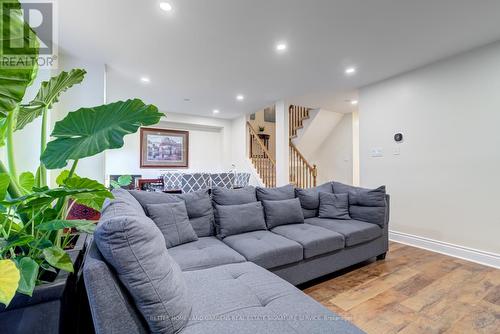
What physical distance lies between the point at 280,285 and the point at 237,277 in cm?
27

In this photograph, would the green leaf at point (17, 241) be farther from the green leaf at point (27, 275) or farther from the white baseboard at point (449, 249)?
the white baseboard at point (449, 249)

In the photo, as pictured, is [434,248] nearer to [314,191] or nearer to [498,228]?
[498,228]

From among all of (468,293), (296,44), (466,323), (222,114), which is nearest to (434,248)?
(468,293)

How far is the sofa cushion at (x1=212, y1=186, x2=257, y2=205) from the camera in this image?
2.36 m

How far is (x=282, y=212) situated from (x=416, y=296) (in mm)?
1360

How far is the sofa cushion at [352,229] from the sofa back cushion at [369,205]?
0.09 m

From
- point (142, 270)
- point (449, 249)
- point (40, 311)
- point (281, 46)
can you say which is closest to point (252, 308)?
point (142, 270)

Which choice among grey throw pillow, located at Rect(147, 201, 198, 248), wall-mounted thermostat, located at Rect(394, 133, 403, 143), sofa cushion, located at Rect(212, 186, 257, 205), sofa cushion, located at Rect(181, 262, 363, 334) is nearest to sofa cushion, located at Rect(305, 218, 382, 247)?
sofa cushion, located at Rect(212, 186, 257, 205)

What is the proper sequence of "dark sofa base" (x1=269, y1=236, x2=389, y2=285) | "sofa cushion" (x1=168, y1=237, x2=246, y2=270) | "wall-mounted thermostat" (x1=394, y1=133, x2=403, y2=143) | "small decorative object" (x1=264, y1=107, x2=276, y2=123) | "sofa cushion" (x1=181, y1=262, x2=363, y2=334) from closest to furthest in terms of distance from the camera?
"sofa cushion" (x1=181, y1=262, x2=363, y2=334) < "sofa cushion" (x1=168, y1=237, x2=246, y2=270) < "dark sofa base" (x1=269, y1=236, x2=389, y2=285) < "wall-mounted thermostat" (x1=394, y1=133, x2=403, y2=143) < "small decorative object" (x1=264, y1=107, x2=276, y2=123)

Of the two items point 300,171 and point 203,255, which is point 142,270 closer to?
point 203,255

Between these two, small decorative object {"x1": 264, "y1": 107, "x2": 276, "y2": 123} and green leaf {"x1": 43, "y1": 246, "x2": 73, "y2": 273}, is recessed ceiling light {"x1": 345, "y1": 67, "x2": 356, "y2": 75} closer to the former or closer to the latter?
green leaf {"x1": 43, "y1": 246, "x2": 73, "y2": 273}

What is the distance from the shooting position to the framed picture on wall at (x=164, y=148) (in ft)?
20.0

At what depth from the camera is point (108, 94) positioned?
15.2ft

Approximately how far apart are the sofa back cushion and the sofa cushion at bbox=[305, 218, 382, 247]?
0.29 feet
